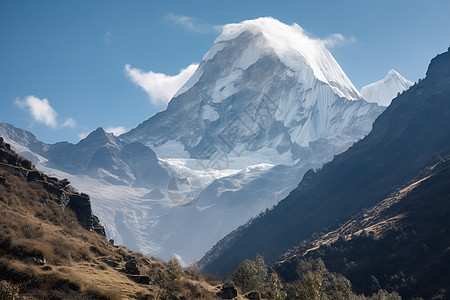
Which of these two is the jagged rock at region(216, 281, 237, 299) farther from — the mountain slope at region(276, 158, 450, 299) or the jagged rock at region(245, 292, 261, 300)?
the mountain slope at region(276, 158, 450, 299)

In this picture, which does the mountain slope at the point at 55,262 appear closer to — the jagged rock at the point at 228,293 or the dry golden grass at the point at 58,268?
the dry golden grass at the point at 58,268

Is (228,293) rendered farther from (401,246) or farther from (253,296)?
(401,246)

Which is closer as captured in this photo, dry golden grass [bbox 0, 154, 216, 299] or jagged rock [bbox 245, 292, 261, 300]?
dry golden grass [bbox 0, 154, 216, 299]

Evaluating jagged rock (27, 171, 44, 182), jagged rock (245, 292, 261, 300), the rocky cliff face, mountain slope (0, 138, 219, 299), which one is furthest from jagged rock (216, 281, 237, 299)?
jagged rock (27, 171, 44, 182)

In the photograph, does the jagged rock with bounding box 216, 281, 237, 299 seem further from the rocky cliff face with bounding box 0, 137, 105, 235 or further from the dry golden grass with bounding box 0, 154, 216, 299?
the rocky cliff face with bounding box 0, 137, 105, 235

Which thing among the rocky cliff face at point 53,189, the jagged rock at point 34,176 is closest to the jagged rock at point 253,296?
the rocky cliff face at point 53,189

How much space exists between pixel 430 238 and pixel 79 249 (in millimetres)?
106578

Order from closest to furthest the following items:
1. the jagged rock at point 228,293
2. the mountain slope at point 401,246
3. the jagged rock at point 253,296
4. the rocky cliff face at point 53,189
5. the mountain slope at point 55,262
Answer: the mountain slope at point 55,262, the jagged rock at point 228,293, the jagged rock at point 253,296, the rocky cliff face at point 53,189, the mountain slope at point 401,246

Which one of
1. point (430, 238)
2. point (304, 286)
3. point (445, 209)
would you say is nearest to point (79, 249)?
point (304, 286)

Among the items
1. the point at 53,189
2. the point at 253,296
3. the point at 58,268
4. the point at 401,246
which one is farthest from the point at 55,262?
the point at 401,246

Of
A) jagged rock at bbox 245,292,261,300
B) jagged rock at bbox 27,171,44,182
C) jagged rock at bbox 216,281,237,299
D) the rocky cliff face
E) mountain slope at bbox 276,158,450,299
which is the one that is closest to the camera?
jagged rock at bbox 216,281,237,299

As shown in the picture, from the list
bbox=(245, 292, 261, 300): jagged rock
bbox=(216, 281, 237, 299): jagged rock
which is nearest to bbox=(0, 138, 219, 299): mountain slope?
bbox=(216, 281, 237, 299): jagged rock

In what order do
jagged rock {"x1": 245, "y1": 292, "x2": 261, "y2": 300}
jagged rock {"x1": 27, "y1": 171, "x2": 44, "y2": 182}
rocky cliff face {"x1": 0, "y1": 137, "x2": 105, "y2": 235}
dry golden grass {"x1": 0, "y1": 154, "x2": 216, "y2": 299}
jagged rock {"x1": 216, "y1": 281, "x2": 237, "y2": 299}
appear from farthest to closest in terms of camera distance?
jagged rock {"x1": 27, "y1": 171, "x2": 44, "y2": 182} → rocky cliff face {"x1": 0, "y1": 137, "x2": 105, "y2": 235} → jagged rock {"x1": 245, "y1": 292, "x2": 261, "y2": 300} → jagged rock {"x1": 216, "y1": 281, "x2": 237, "y2": 299} → dry golden grass {"x1": 0, "y1": 154, "x2": 216, "y2": 299}

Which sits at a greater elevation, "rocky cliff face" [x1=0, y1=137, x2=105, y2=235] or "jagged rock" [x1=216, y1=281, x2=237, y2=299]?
"rocky cliff face" [x1=0, y1=137, x2=105, y2=235]
